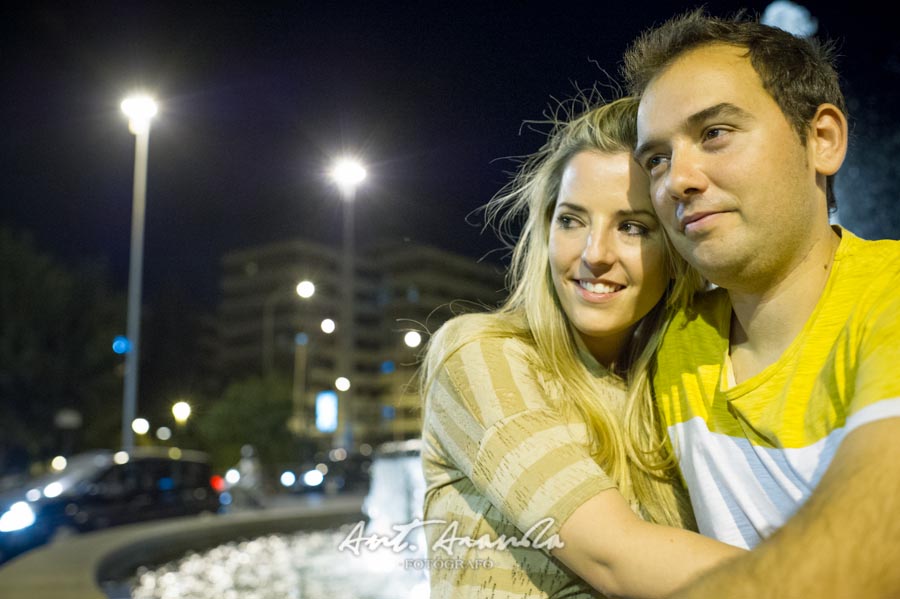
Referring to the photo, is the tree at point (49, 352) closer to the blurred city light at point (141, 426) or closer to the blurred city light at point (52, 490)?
the blurred city light at point (141, 426)

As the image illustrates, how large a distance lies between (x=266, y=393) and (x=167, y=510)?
586 inches

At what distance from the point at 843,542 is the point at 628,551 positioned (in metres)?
0.55

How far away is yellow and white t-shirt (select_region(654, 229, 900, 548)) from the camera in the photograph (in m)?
1.66

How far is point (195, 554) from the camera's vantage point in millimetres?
12352

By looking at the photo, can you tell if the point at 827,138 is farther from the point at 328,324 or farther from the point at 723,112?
the point at 328,324

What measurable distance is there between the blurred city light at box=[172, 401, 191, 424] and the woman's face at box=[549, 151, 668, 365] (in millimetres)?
38250

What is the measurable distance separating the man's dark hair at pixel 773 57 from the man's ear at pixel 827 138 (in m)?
0.03

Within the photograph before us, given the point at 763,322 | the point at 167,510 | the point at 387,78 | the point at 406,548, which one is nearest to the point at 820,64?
the point at 763,322

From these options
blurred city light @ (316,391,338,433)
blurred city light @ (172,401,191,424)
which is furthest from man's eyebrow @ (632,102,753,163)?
blurred city light @ (172,401,191,424)

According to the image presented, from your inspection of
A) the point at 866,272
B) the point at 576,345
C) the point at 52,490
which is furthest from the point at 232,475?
the point at 866,272

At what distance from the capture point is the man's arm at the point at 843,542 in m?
1.35

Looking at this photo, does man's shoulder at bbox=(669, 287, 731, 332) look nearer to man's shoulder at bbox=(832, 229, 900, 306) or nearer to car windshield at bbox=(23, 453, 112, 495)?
man's shoulder at bbox=(832, 229, 900, 306)

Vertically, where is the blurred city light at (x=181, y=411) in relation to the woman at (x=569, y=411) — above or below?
above
